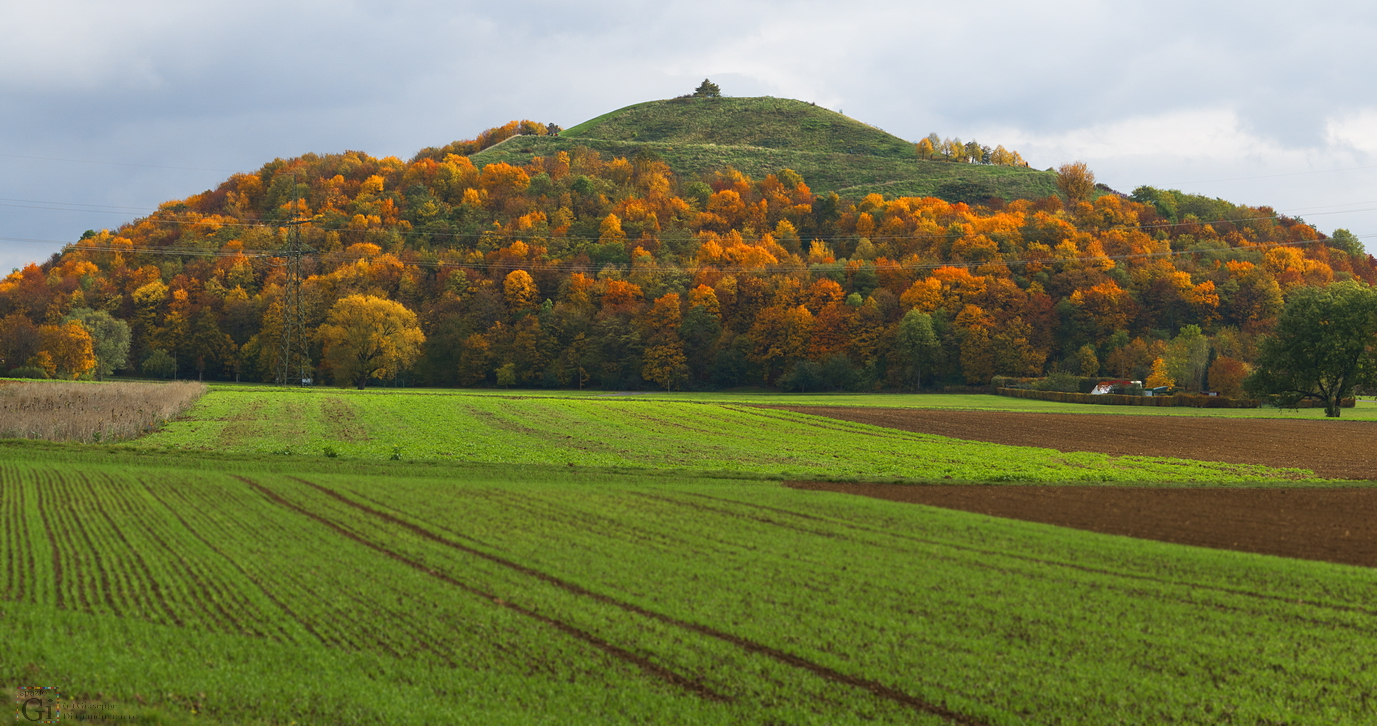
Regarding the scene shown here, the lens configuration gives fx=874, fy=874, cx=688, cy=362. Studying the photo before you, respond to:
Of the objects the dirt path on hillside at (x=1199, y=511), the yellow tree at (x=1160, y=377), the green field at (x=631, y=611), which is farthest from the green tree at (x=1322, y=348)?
the green field at (x=631, y=611)

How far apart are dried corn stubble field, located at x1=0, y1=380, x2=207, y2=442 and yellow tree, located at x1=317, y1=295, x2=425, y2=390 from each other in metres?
37.5

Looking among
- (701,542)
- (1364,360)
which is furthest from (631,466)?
(1364,360)

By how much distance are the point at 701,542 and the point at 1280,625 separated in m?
8.80

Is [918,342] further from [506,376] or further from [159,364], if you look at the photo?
[159,364]

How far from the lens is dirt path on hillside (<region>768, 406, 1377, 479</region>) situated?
33406 mm

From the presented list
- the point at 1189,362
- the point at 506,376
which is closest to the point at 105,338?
the point at 506,376

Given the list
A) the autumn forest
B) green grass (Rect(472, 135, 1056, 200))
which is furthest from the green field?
green grass (Rect(472, 135, 1056, 200))

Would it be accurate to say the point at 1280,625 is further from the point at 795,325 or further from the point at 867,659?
the point at 795,325

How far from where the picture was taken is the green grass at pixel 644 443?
2864 cm

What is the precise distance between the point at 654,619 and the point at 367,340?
270 ft

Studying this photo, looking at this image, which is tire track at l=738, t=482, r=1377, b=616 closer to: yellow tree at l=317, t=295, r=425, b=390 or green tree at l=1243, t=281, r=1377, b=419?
green tree at l=1243, t=281, r=1377, b=419

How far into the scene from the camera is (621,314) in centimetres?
10581

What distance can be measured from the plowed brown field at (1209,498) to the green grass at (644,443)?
2493mm

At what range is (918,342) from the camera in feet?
313
